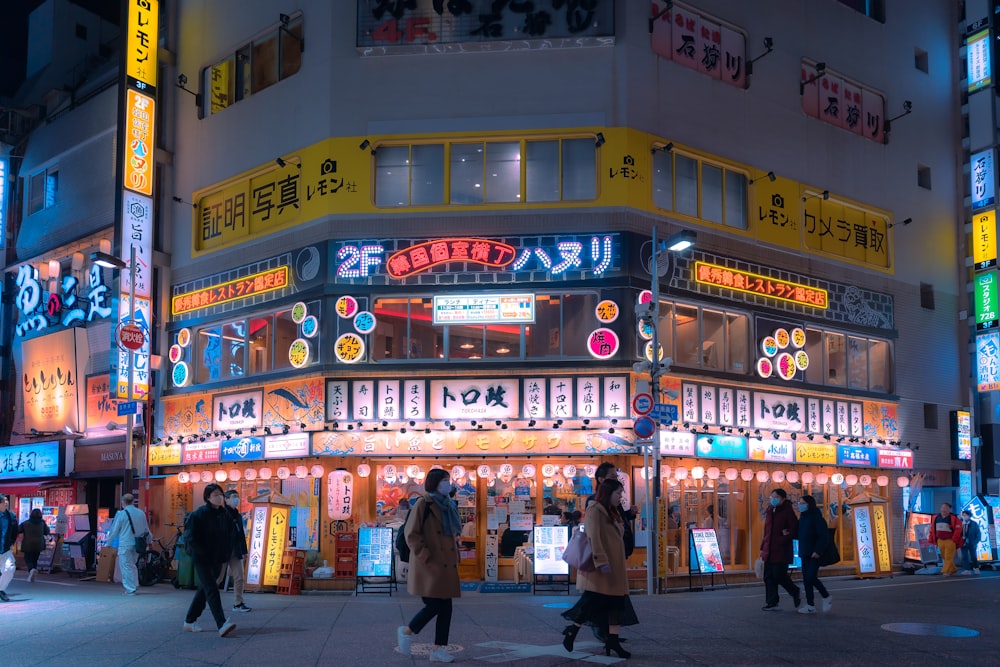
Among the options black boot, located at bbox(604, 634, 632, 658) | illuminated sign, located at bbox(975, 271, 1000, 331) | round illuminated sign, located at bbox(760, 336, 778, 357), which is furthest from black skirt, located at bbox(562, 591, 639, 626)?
illuminated sign, located at bbox(975, 271, 1000, 331)

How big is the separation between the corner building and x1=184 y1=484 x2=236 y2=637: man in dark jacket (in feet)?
26.0

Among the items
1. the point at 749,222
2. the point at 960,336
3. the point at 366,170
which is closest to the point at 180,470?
the point at 366,170

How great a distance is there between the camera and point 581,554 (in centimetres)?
1102

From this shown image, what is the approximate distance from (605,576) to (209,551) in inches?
196

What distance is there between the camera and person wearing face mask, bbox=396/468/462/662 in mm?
10484

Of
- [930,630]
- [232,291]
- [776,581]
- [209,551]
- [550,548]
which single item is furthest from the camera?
[232,291]

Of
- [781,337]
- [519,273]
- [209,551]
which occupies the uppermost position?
[519,273]

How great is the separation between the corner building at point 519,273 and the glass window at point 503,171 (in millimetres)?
65

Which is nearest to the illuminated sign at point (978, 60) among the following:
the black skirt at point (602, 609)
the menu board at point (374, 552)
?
the menu board at point (374, 552)

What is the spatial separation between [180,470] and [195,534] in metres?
13.3

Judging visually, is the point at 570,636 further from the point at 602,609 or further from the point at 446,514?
the point at 446,514

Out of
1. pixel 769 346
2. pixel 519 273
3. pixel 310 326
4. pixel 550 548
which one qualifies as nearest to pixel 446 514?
pixel 550 548

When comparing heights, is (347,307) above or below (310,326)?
above

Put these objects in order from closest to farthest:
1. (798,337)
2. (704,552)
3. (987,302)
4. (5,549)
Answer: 1. (5,549)
2. (704,552)
3. (798,337)
4. (987,302)
